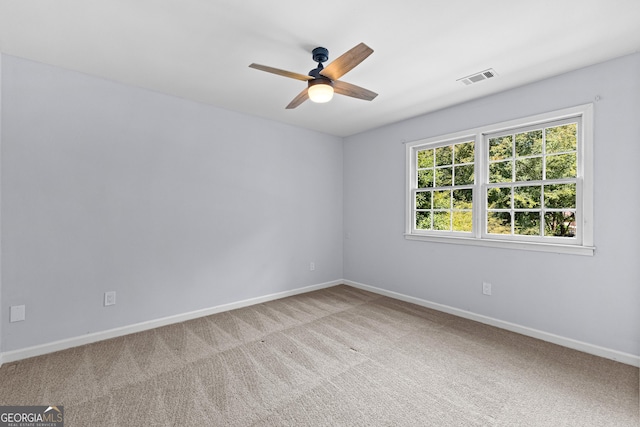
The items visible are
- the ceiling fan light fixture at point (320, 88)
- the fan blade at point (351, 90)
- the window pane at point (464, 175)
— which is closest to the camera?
the ceiling fan light fixture at point (320, 88)

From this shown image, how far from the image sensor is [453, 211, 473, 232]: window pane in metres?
3.54

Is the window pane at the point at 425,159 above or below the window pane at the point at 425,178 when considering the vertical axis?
above

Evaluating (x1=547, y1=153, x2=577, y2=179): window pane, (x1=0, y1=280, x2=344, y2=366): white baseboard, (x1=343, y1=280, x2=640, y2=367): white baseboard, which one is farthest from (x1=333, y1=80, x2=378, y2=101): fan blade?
(x1=0, y1=280, x2=344, y2=366): white baseboard

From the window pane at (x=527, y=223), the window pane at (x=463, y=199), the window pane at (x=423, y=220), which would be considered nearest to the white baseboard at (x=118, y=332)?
the window pane at (x=423, y=220)

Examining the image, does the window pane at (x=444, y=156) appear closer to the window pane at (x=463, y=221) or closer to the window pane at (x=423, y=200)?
the window pane at (x=423, y=200)

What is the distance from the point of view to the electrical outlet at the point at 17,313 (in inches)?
95.1

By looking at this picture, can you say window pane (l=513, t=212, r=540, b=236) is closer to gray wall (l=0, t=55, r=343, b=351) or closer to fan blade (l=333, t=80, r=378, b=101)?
fan blade (l=333, t=80, r=378, b=101)

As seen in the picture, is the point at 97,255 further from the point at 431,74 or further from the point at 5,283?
the point at 431,74

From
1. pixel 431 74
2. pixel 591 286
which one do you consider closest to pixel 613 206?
pixel 591 286

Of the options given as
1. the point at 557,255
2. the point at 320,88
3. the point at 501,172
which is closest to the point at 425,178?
the point at 501,172

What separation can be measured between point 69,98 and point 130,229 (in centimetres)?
132

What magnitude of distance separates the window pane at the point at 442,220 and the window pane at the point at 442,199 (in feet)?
0.31

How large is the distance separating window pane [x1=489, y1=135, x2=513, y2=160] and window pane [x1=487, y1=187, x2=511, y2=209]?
Result: 370 millimetres

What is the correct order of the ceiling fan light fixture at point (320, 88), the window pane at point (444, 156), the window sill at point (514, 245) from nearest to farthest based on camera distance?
the ceiling fan light fixture at point (320, 88) → the window sill at point (514, 245) → the window pane at point (444, 156)
